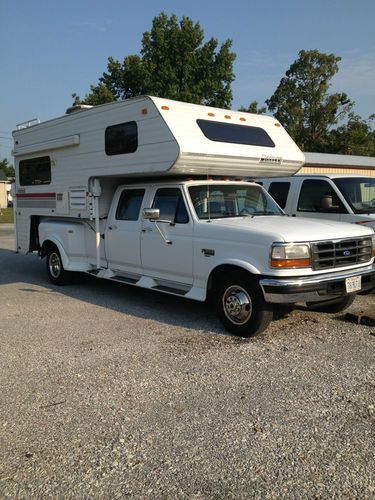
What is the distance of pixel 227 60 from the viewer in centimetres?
3866

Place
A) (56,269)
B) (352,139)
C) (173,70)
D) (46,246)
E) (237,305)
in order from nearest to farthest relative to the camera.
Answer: (237,305) < (56,269) < (46,246) < (173,70) < (352,139)

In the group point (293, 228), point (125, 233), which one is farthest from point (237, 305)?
point (125, 233)

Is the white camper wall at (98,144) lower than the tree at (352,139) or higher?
lower

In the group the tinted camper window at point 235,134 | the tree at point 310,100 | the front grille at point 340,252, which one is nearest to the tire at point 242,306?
the front grille at point 340,252

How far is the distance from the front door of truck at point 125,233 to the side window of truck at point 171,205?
45 cm

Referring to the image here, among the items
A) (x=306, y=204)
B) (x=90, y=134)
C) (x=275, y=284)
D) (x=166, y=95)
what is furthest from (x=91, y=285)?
(x=166, y=95)

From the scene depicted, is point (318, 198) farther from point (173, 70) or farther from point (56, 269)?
point (173, 70)

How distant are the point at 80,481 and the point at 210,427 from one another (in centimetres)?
107

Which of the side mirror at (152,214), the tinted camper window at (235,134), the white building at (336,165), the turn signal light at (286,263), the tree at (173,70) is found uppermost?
the tree at (173,70)

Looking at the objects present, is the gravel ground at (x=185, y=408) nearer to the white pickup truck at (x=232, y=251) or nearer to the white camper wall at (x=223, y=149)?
the white pickup truck at (x=232, y=251)

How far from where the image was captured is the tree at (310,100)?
44.8m

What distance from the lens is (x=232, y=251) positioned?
5652mm

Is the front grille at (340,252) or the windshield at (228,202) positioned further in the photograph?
the windshield at (228,202)

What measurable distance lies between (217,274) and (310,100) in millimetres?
43514
